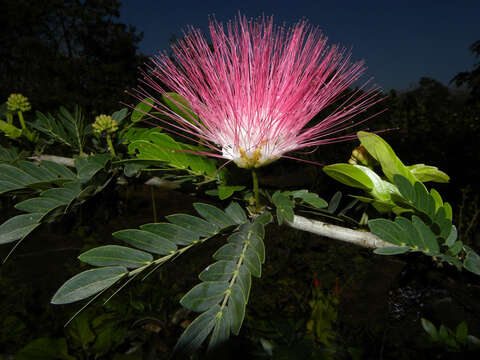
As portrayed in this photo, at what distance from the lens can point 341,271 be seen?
2.73m

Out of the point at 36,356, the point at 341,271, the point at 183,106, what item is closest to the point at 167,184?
the point at 183,106

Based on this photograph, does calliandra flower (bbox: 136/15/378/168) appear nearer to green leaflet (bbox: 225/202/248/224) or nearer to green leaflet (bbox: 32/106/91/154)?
green leaflet (bbox: 225/202/248/224)

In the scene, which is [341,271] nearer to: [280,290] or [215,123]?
[280,290]

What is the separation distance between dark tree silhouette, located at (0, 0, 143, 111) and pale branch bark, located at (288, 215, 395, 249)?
5.86 meters

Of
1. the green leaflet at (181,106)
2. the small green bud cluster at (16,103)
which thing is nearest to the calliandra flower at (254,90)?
the green leaflet at (181,106)

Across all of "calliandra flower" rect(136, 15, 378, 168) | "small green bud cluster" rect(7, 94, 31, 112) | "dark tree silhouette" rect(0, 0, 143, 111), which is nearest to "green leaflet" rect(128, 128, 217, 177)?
"calliandra flower" rect(136, 15, 378, 168)

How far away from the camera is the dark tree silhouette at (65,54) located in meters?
6.51

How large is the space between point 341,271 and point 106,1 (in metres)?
9.57

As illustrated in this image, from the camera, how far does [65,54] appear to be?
7559mm

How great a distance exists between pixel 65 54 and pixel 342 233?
9.09 m

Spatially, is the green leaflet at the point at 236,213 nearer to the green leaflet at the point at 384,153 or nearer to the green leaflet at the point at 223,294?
the green leaflet at the point at 223,294

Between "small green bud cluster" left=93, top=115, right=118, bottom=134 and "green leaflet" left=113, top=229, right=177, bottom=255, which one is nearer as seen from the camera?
"green leaflet" left=113, top=229, right=177, bottom=255

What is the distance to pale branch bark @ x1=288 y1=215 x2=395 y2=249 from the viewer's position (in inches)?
20.9

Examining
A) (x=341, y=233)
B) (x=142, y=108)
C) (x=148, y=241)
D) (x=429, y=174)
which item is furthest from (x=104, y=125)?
(x=429, y=174)
